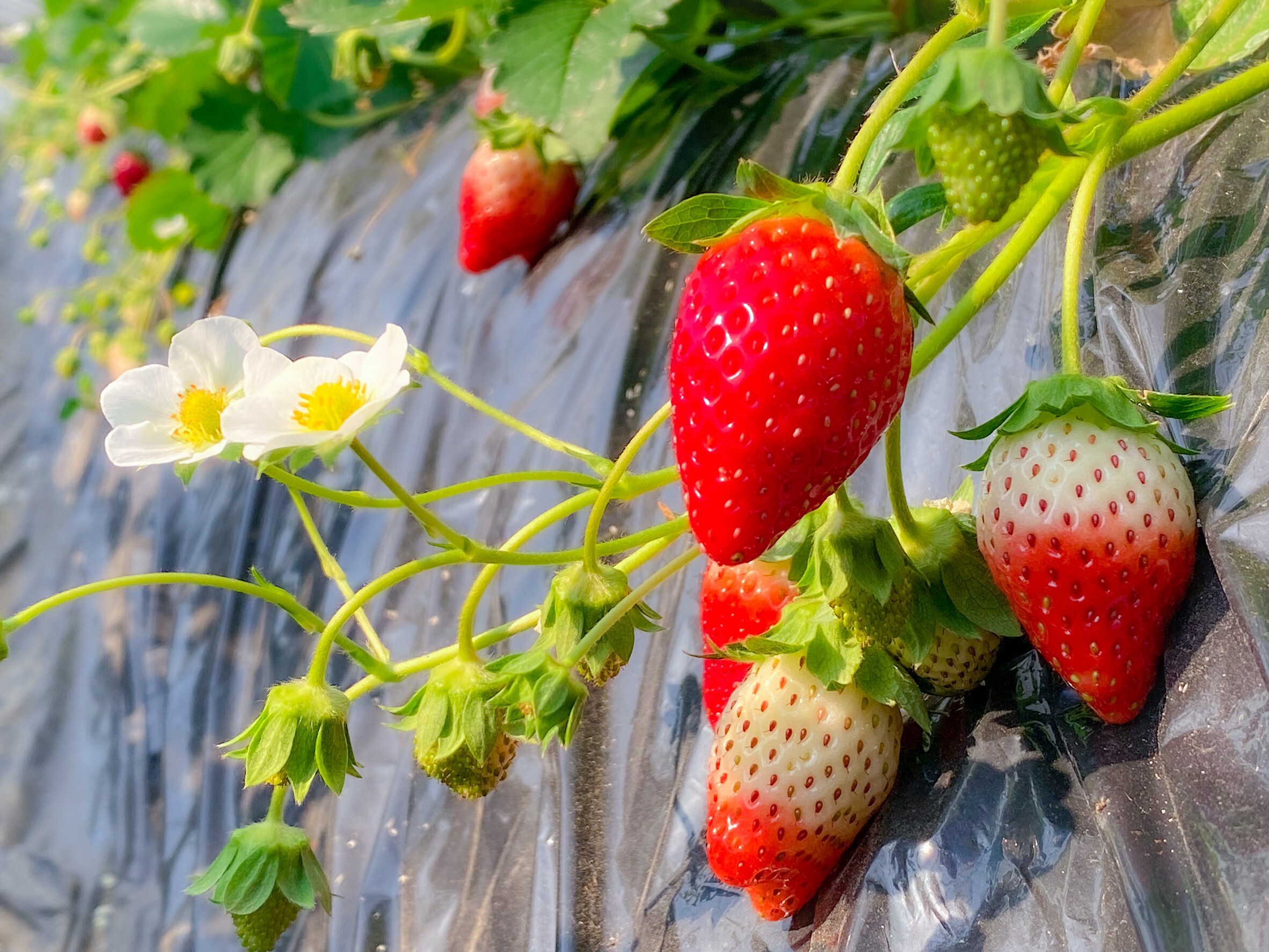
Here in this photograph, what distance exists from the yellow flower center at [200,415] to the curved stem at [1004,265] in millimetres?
342

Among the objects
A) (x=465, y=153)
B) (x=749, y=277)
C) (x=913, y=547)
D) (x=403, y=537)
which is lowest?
(x=403, y=537)

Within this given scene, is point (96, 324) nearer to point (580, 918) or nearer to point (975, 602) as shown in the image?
point (580, 918)

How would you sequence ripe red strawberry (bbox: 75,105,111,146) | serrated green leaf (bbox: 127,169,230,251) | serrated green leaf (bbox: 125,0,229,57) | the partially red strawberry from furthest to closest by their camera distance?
ripe red strawberry (bbox: 75,105,111,146) < serrated green leaf (bbox: 127,169,230,251) < serrated green leaf (bbox: 125,0,229,57) < the partially red strawberry

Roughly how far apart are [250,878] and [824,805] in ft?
1.00

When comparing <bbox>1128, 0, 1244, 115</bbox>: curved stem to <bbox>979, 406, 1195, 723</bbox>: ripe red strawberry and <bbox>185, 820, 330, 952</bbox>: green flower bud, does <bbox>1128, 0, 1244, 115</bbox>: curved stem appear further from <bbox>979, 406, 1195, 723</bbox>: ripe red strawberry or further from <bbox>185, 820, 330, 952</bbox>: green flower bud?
<bbox>185, 820, 330, 952</bbox>: green flower bud

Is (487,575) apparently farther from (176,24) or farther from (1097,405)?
(176,24)

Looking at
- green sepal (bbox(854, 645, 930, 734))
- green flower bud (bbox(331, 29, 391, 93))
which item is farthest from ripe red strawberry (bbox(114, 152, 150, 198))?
green sepal (bbox(854, 645, 930, 734))

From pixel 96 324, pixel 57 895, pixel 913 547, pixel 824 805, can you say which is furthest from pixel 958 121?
pixel 96 324

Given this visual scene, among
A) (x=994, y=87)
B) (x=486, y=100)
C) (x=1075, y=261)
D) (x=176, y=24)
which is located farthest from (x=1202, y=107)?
(x=176, y=24)

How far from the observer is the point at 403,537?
1.10 metres

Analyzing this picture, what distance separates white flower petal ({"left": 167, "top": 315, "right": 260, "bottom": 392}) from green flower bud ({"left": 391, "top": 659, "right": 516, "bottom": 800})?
0.61 ft

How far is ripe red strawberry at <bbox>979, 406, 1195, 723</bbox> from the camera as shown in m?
0.48

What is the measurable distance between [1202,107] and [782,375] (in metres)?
0.36

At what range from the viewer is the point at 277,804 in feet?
1.88
